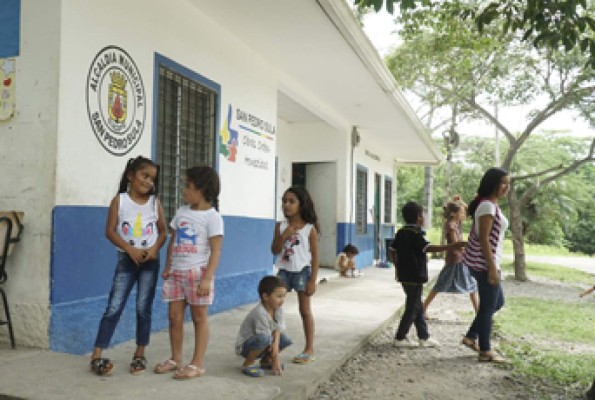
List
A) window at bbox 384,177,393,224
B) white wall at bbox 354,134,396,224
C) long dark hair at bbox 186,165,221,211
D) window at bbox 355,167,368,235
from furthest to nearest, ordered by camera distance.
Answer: window at bbox 384,177,393,224 → white wall at bbox 354,134,396,224 → window at bbox 355,167,368,235 → long dark hair at bbox 186,165,221,211

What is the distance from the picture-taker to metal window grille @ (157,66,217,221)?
16.8 ft

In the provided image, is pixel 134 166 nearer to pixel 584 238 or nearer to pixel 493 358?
pixel 493 358

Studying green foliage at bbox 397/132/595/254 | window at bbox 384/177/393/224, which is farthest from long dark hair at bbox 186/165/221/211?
green foliage at bbox 397/132/595/254

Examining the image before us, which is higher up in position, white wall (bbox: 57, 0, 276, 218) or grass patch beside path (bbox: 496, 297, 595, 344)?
white wall (bbox: 57, 0, 276, 218)

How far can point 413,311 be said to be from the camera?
15.8 ft

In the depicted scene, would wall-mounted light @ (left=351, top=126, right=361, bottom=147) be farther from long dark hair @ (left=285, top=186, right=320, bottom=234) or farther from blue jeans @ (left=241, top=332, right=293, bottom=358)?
blue jeans @ (left=241, top=332, right=293, bottom=358)

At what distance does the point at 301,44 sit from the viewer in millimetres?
6367

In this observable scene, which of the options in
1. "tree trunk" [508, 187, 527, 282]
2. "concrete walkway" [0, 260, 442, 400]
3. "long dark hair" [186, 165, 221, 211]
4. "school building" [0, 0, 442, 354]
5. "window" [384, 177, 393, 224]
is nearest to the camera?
"concrete walkway" [0, 260, 442, 400]


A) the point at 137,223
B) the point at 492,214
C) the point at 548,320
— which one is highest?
the point at 492,214

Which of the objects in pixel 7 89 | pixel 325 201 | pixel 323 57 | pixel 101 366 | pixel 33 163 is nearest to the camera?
pixel 101 366

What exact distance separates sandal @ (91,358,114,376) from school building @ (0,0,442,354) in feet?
2.19

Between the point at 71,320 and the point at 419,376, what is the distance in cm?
265

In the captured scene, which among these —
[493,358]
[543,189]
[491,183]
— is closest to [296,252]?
[491,183]

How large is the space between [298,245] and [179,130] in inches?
86.2
